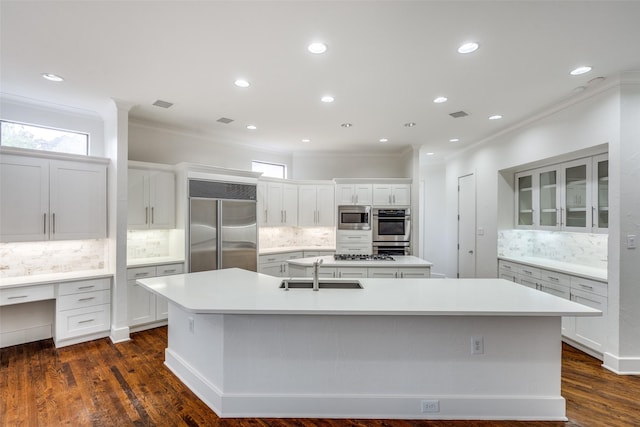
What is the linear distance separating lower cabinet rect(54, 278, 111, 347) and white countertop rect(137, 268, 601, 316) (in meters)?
1.48

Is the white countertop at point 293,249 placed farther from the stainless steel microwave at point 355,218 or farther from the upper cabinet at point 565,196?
the upper cabinet at point 565,196

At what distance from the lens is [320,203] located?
20.7ft

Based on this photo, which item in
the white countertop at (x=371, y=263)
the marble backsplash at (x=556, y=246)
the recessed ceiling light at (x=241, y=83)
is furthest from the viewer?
the white countertop at (x=371, y=263)

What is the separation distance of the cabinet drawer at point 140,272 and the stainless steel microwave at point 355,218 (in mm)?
3207

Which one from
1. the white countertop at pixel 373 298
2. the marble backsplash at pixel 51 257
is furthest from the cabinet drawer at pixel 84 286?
the white countertop at pixel 373 298

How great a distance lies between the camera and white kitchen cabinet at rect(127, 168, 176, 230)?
167 inches

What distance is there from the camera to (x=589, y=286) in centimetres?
338

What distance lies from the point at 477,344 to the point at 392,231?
3.56 metres

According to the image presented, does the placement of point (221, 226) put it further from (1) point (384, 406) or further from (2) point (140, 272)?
(1) point (384, 406)

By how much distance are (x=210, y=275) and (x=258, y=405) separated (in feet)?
4.56

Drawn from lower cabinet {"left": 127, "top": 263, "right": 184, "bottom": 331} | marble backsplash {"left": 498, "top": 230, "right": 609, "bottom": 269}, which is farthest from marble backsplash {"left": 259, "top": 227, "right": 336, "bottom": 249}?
marble backsplash {"left": 498, "top": 230, "right": 609, "bottom": 269}

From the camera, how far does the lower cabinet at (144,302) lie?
404cm

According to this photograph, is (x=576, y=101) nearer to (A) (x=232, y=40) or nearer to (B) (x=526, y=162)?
(B) (x=526, y=162)

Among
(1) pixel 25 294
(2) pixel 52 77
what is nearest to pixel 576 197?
(2) pixel 52 77
